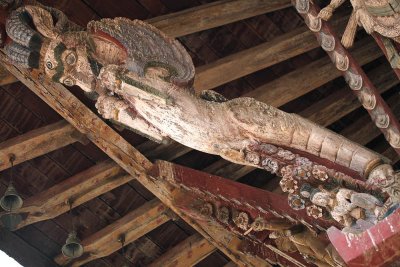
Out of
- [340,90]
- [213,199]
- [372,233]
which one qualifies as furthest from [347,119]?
[372,233]

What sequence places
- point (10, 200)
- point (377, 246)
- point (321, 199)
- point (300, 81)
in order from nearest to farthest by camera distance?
point (377, 246) < point (321, 199) < point (10, 200) < point (300, 81)

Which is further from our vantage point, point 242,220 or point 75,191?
point 75,191

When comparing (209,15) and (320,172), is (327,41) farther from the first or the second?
(320,172)

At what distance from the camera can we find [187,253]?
873 cm

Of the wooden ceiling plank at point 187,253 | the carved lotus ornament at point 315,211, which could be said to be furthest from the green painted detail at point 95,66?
the wooden ceiling plank at point 187,253

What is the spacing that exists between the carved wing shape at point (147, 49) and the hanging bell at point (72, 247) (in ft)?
7.44

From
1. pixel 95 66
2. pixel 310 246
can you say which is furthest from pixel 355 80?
pixel 95 66

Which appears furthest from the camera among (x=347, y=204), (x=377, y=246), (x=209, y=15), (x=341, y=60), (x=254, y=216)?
(x=254, y=216)

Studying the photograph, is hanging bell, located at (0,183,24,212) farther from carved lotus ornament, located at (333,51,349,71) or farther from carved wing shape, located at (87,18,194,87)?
carved lotus ornament, located at (333,51,349,71)

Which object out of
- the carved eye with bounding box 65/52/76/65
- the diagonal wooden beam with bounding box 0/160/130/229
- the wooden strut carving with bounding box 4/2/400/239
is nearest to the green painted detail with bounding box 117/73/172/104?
the wooden strut carving with bounding box 4/2/400/239

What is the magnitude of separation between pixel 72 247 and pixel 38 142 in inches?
40.9

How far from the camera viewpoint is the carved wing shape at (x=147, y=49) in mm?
6145

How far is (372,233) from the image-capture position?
491 cm

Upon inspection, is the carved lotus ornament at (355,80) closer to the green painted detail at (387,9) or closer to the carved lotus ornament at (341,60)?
the carved lotus ornament at (341,60)
